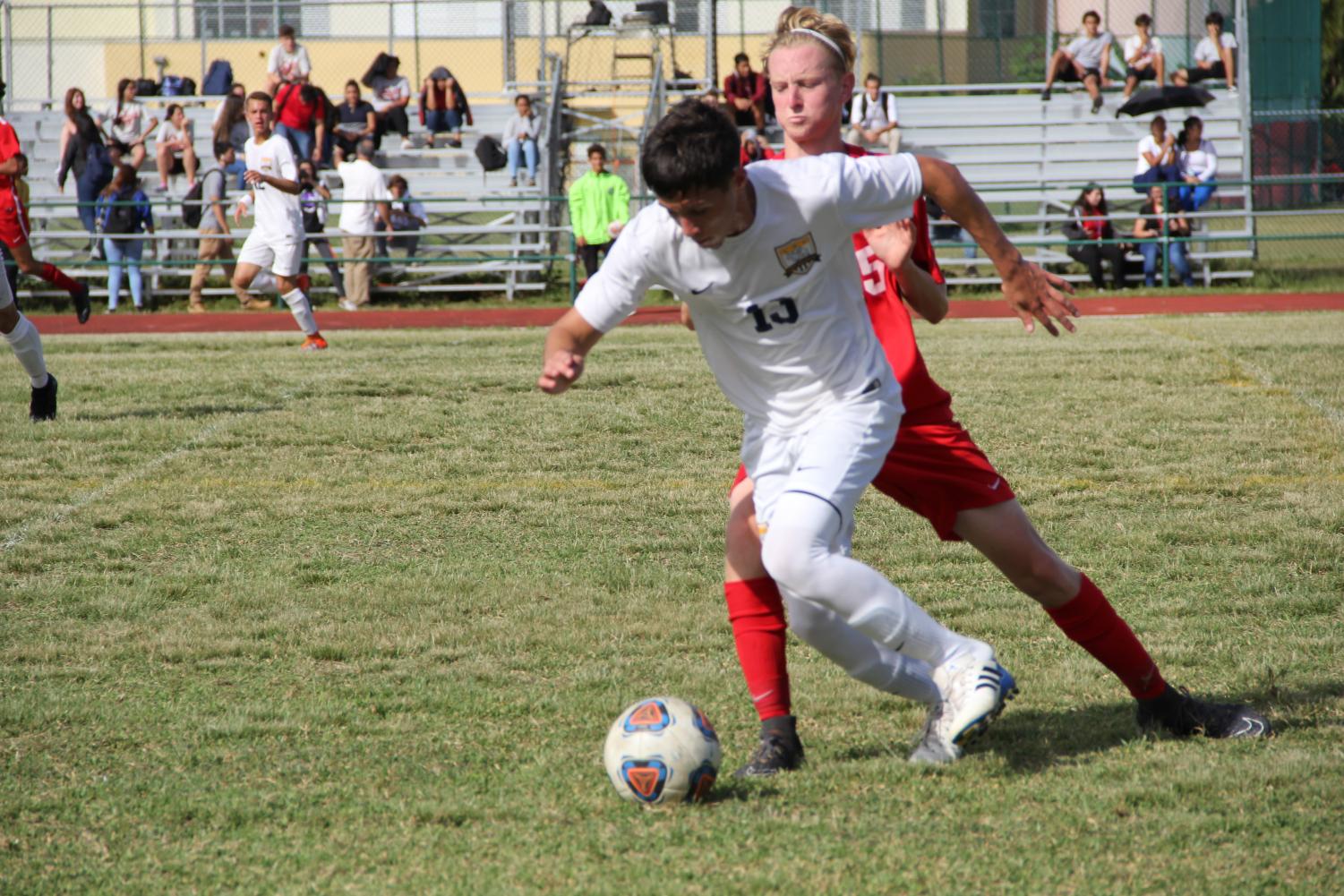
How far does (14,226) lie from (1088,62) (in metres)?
16.1

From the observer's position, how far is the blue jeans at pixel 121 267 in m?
18.5

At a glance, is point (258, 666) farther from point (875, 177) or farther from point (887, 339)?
point (875, 177)

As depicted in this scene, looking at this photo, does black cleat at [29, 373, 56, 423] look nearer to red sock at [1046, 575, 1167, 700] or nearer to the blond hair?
the blond hair

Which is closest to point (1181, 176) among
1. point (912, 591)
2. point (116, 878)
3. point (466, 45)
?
point (466, 45)

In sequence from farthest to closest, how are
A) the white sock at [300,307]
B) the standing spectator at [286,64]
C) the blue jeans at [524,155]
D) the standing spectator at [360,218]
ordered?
the blue jeans at [524,155] → the standing spectator at [286,64] → the standing spectator at [360,218] → the white sock at [300,307]

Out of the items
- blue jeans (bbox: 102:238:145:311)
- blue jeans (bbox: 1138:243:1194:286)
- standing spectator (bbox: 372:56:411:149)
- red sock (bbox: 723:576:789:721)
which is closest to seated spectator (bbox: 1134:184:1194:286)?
blue jeans (bbox: 1138:243:1194:286)

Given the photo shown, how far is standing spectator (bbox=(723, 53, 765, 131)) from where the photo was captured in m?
20.0

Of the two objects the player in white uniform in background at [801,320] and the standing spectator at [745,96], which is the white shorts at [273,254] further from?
the player in white uniform in background at [801,320]

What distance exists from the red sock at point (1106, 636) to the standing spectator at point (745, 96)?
16.8m

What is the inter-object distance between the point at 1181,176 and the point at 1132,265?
4.24ft

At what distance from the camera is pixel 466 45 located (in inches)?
969

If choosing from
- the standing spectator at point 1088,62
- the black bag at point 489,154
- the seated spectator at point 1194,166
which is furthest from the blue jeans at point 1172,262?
the black bag at point 489,154

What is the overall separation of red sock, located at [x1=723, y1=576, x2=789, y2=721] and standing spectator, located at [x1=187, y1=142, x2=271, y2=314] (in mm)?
15360

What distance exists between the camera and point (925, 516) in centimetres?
375
